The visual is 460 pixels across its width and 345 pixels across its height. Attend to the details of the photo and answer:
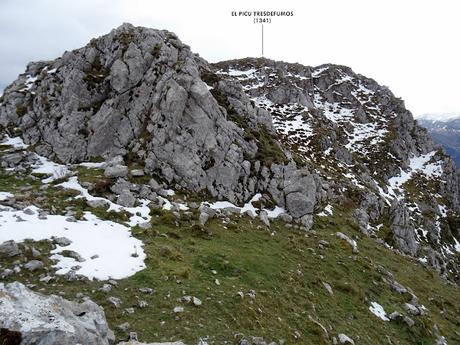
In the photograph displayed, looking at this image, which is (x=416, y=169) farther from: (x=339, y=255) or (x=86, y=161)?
(x=86, y=161)

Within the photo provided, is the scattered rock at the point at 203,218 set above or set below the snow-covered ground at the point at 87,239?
below

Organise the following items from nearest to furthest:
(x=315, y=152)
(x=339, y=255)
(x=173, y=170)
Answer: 1. (x=339, y=255)
2. (x=173, y=170)
3. (x=315, y=152)

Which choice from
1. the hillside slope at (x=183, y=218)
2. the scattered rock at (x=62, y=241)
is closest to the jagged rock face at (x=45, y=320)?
the hillside slope at (x=183, y=218)

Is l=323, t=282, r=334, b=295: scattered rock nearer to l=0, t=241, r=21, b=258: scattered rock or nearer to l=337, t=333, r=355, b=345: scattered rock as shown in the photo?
l=337, t=333, r=355, b=345: scattered rock

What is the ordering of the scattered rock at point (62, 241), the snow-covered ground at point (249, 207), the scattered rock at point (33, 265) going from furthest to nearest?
the snow-covered ground at point (249, 207), the scattered rock at point (62, 241), the scattered rock at point (33, 265)

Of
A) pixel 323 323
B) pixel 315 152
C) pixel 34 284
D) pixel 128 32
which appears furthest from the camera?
pixel 315 152

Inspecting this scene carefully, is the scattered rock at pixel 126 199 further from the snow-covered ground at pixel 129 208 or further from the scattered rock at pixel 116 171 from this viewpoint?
the scattered rock at pixel 116 171

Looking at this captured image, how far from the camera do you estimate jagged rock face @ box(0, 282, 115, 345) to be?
9039mm

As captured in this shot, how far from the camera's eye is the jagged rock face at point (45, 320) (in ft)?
29.7

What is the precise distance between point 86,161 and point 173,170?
925cm

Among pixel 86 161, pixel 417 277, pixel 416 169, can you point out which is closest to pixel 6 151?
pixel 86 161

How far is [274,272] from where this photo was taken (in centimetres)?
2227

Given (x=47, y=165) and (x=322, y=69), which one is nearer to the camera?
(x=47, y=165)

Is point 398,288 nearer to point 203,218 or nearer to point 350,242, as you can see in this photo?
point 350,242
